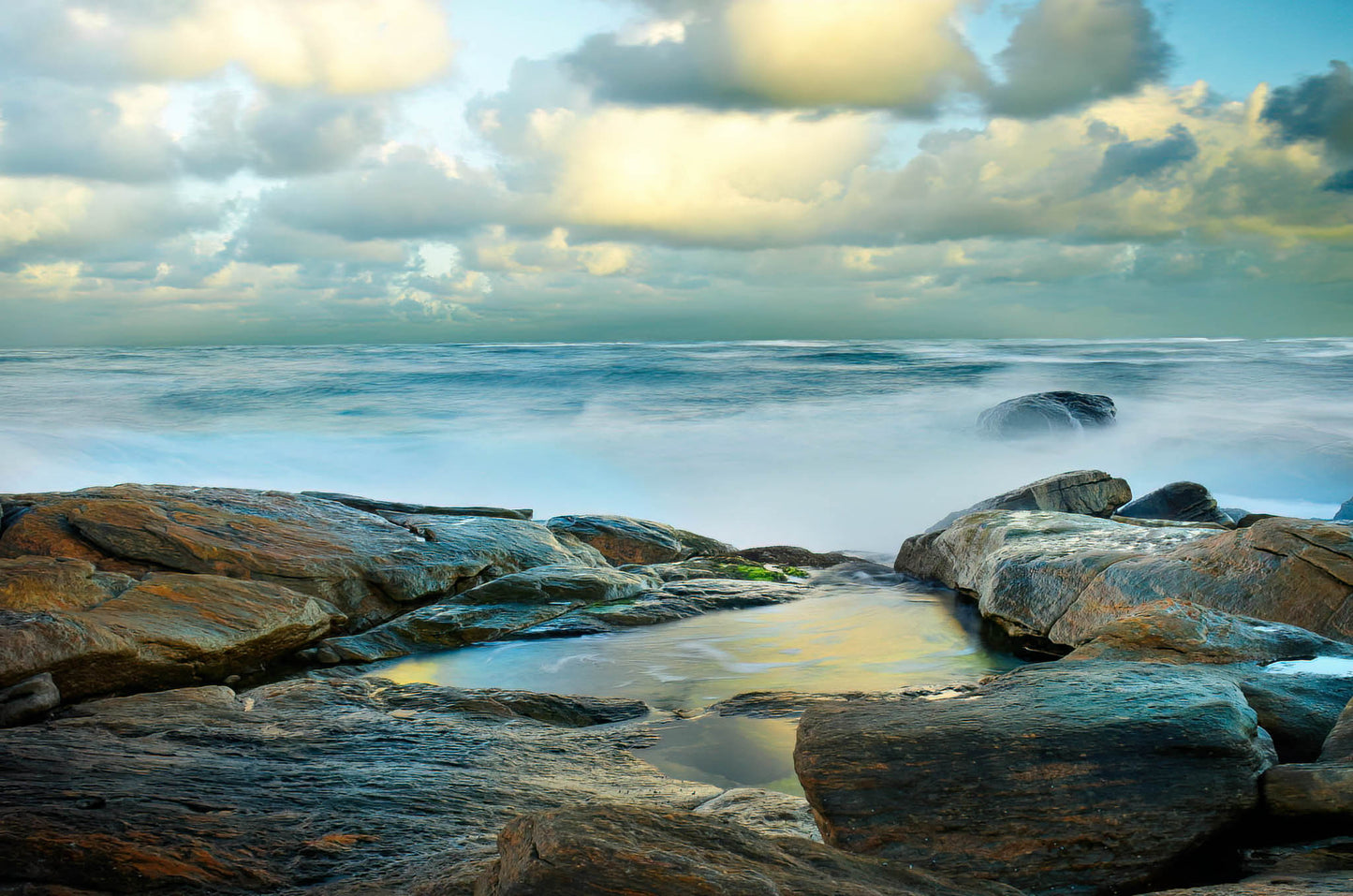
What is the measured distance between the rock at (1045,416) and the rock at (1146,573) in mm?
9619

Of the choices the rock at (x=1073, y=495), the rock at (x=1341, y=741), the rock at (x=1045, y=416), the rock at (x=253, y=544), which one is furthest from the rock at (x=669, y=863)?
the rock at (x=1045, y=416)

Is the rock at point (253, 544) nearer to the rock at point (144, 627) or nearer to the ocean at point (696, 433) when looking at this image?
the rock at point (144, 627)

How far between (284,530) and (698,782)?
479 cm

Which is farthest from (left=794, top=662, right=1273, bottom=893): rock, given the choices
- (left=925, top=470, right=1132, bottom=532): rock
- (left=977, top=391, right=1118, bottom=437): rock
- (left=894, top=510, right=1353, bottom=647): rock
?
(left=977, top=391, right=1118, bottom=437): rock

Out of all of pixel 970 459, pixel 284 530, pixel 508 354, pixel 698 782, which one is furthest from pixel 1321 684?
pixel 508 354

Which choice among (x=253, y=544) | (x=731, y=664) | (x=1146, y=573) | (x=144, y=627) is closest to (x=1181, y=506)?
(x=1146, y=573)

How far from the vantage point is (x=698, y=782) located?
12.0 ft

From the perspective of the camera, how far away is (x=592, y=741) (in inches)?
162

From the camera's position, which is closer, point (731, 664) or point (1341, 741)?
point (1341, 741)

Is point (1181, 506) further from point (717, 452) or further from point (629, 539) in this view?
point (717, 452)

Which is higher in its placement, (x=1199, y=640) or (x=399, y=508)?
(x=1199, y=640)

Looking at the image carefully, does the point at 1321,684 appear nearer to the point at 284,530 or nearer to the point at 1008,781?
the point at 1008,781

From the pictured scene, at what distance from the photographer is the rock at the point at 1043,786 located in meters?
2.55

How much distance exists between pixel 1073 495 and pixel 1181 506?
1.87 metres
